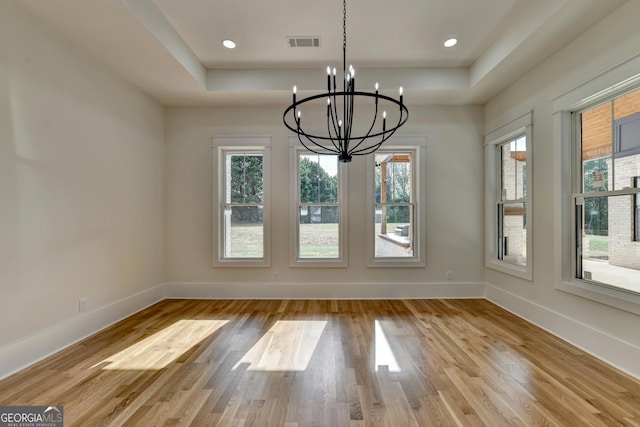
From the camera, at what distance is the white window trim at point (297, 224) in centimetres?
427


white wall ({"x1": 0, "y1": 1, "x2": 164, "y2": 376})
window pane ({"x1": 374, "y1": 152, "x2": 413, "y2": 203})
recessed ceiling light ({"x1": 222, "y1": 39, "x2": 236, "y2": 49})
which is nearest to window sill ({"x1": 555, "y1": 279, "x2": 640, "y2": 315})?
window pane ({"x1": 374, "y1": 152, "x2": 413, "y2": 203})

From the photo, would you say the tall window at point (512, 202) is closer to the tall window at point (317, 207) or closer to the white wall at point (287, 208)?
the white wall at point (287, 208)

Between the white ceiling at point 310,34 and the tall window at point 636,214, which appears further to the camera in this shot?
the white ceiling at point 310,34

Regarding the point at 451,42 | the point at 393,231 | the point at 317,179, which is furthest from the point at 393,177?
the point at 451,42

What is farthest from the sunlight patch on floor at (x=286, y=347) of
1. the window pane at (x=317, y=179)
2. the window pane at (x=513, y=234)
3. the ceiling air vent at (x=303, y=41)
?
the ceiling air vent at (x=303, y=41)

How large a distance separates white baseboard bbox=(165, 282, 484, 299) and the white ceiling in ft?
8.71

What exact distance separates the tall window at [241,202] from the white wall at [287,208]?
0.62 ft

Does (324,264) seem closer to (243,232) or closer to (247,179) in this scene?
(243,232)

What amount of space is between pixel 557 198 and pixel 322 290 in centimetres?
300

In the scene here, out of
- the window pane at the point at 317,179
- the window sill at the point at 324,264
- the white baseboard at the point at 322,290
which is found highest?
the window pane at the point at 317,179

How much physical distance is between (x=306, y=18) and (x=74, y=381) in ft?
11.8

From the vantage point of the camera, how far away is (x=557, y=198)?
2932 mm

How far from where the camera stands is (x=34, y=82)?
240 cm

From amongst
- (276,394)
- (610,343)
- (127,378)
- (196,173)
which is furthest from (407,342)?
(196,173)
